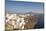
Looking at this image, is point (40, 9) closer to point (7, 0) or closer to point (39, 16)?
point (39, 16)

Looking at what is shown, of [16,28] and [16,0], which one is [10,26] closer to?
[16,28]

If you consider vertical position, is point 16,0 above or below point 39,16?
above

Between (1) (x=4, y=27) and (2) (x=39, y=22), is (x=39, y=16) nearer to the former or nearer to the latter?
(2) (x=39, y=22)

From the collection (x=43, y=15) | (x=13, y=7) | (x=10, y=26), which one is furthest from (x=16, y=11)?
(x=43, y=15)

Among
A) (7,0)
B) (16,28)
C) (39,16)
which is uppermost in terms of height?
(7,0)

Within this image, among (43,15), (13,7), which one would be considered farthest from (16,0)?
(43,15)

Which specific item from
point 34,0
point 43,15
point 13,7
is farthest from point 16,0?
point 43,15

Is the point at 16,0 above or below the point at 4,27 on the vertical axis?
above
